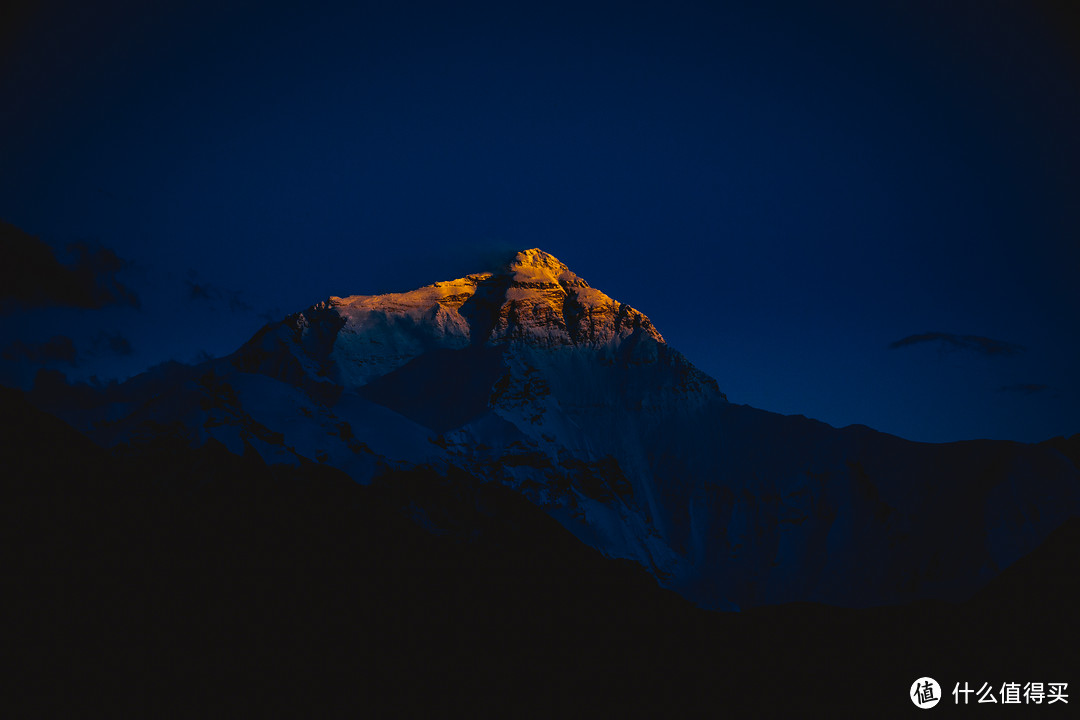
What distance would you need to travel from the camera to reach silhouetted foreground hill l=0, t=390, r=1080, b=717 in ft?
216

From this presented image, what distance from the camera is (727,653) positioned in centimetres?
9088

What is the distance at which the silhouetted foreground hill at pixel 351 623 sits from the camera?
6588 cm

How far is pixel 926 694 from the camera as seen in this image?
7331cm

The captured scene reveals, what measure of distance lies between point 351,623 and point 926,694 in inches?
2068

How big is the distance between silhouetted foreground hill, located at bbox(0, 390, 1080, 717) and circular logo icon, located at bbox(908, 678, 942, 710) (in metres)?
1.73

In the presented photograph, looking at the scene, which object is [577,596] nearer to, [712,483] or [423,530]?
[423,530]

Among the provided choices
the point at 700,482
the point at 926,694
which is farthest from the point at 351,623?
the point at 700,482

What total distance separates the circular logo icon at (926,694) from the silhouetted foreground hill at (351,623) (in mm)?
1727

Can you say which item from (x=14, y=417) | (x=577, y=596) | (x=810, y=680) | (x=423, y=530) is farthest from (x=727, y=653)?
(x=14, y=417)

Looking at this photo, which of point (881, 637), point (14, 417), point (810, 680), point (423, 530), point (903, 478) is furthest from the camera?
point (903, 478)

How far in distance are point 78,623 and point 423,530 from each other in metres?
54.5

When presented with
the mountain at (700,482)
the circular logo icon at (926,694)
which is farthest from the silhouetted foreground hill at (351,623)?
the mountain at (700,482)

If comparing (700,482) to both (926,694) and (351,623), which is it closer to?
(926,694)

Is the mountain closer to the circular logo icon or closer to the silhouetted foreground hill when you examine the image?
the silhouetted foreground hill
